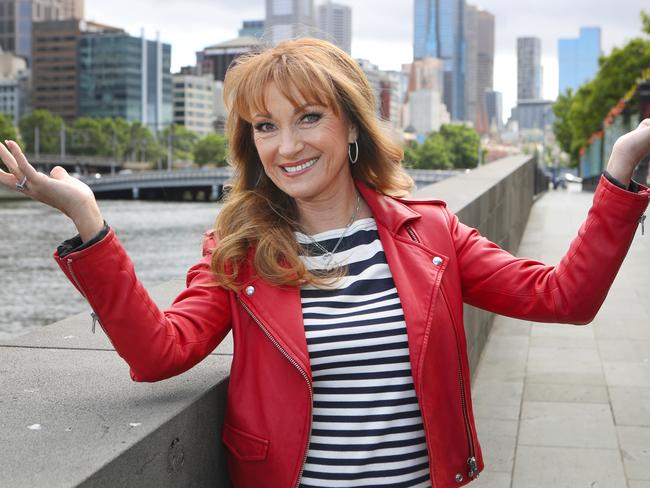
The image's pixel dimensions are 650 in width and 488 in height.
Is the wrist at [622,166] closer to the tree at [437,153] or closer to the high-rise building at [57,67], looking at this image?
the tree at [437,153]

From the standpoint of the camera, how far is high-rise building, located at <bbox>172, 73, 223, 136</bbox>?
15088 cm

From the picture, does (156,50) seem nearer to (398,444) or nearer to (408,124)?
(408,124)

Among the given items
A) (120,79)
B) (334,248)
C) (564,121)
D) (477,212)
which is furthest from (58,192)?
(120,79)

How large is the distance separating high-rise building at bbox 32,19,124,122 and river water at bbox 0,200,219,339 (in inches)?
3186

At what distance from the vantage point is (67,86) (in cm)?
13638

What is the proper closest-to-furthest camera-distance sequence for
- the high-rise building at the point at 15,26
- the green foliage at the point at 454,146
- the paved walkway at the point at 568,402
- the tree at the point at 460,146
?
the paved walkway at the point at 568,402 → the green foliage at the point at 454,146 → the tree at the point at 460,146 → the high-rise building at the point at 15,26

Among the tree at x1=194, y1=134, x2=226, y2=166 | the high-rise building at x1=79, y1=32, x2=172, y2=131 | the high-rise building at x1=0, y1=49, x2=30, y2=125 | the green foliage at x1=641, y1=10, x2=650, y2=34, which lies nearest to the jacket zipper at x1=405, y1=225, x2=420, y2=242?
the green foliage at x1=641, y1=10, x2=650, y2=34

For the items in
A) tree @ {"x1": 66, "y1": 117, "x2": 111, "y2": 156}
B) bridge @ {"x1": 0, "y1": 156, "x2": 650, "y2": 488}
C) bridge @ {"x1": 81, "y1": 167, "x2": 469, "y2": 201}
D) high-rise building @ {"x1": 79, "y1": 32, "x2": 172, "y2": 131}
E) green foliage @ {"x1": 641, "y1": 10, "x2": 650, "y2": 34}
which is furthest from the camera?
high-rise building @ {"x1": 79, "y1": 32, "x2": 172, "y2": 131}

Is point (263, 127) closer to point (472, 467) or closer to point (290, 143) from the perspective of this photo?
point (290, 143)

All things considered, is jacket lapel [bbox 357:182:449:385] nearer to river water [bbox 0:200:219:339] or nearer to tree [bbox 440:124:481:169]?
river water [bbox 0:200:219:339]

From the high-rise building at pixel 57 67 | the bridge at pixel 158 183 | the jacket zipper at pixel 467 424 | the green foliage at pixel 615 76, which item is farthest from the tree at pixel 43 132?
the jacket zipper at pixel 467 424

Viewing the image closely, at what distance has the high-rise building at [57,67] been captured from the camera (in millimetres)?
135875

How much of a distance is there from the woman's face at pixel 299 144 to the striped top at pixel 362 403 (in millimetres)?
274

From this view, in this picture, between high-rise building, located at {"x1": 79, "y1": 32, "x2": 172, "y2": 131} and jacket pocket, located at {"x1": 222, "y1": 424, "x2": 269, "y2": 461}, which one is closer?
jacket pocket, located at {"x1": 222, "y1": 424, "x2": 269, "y2": 461}
